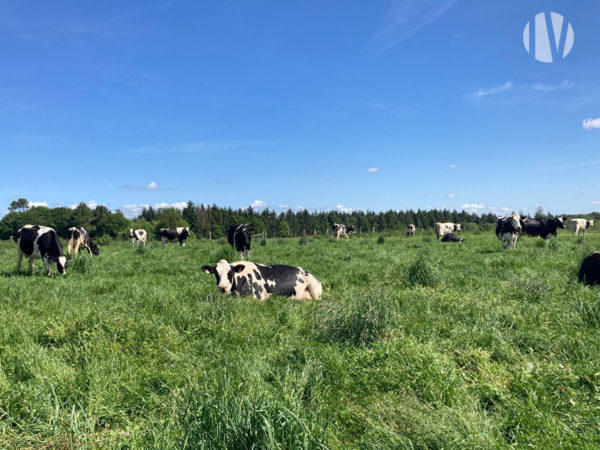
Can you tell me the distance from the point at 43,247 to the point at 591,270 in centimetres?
1524

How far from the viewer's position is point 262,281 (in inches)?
304

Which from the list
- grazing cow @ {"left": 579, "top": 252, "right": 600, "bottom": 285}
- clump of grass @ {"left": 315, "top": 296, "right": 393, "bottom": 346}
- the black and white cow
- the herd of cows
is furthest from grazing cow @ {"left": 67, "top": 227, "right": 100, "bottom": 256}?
grazing cow @ {"left": 579, "top": 252, "right": 600, "bottom": 285}

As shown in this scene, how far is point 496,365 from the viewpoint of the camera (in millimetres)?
3598

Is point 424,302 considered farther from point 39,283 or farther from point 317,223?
point 317,223

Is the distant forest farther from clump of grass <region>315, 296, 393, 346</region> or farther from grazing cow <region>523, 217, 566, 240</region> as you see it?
clump of grass <region>315, 296, 393, 346</region>

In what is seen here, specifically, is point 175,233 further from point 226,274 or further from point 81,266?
point 226,274

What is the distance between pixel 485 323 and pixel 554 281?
448cm

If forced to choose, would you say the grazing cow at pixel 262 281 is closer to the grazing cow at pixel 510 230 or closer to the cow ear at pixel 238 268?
the cow ear at pixel 238 268

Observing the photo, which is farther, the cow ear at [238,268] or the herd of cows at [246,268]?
the cow ear at [238,268]

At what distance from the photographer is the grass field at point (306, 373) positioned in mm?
2357

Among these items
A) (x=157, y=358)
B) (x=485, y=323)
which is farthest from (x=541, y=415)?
(x=157, y=358)

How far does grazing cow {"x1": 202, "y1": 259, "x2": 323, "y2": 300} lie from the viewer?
7.41 m

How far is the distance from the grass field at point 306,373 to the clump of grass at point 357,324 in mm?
20

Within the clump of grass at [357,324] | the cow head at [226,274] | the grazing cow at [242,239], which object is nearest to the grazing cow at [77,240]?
the grazing cow at [242,239]
